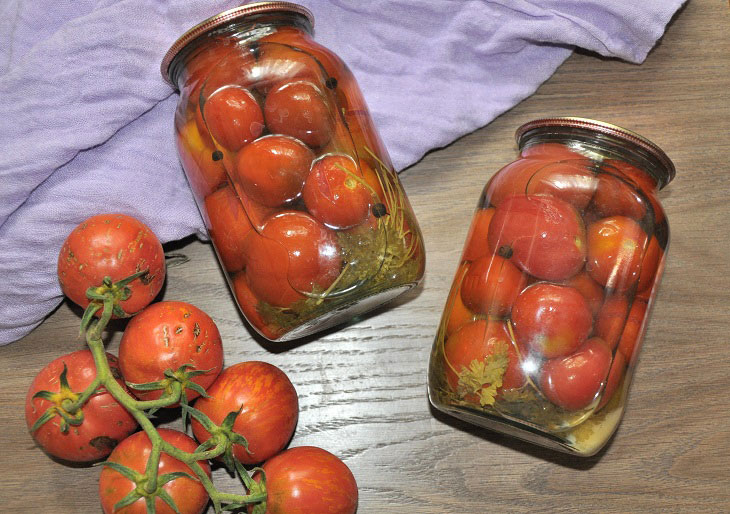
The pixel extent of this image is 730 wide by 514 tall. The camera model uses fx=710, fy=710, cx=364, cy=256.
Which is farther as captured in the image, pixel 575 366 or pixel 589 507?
pixel 589 507

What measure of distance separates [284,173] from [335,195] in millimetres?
41

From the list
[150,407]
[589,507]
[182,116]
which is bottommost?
[589,507]

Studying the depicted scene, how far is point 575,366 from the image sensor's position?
0.49m

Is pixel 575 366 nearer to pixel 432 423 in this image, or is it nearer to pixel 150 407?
pixel 432 423

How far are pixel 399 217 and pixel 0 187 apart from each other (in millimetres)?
336

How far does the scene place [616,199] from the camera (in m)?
0.52

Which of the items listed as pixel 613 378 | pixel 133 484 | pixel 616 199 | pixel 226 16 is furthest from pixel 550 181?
pixel 133 484

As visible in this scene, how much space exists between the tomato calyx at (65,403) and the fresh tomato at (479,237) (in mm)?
295

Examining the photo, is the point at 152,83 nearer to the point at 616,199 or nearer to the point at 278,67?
the point at 278,67

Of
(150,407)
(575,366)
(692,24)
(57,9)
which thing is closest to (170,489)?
(150,407)

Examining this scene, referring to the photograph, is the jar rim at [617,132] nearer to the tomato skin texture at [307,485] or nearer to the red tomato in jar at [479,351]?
the red tomato in jar at [479,351]

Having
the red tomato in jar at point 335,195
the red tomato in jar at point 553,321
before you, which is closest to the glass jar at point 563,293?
the red tomato in jar at point 553,321

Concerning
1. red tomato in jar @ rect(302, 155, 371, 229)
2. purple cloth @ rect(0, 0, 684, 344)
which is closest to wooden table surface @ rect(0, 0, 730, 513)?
purple cloth @ rect(0, 0, 684, 344)

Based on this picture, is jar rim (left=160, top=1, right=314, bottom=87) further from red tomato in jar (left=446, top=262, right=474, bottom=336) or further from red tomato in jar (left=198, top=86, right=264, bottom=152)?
red tomato in jar (left=446, top=262, right=474, bottom=336)
